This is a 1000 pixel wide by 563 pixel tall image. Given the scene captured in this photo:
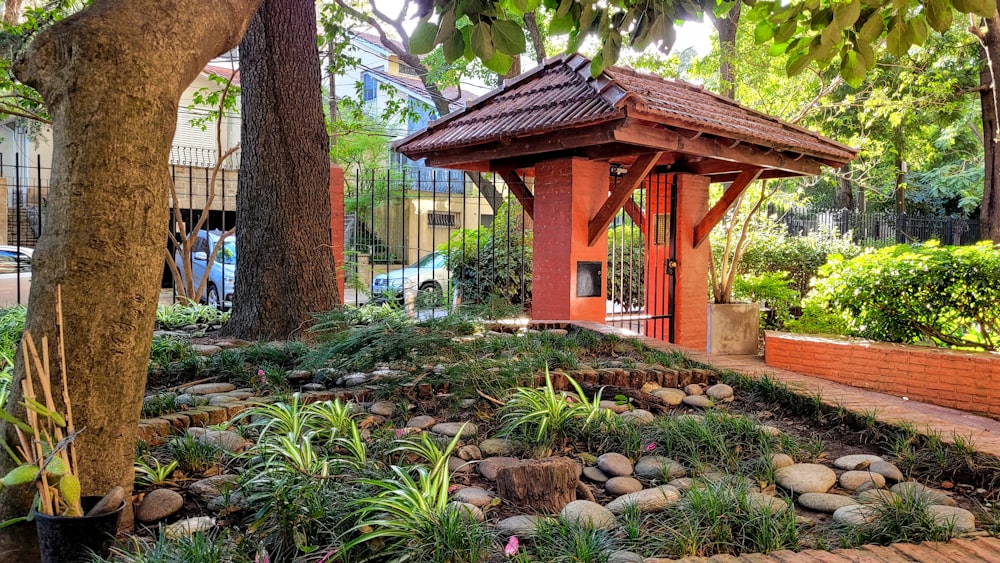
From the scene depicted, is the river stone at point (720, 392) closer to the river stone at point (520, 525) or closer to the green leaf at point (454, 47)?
the river stone at point (520, 525)

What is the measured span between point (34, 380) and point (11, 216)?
64.3 feet

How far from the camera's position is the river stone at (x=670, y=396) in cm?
434

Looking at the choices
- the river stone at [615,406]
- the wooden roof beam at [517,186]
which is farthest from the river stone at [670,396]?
the wooden roof beam at [517,186]

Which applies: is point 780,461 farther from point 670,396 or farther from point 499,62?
point 499,62

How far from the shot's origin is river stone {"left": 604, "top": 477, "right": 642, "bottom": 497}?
9.73ft

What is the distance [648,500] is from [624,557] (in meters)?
0.56

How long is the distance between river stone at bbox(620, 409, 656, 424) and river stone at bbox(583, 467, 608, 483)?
0.62 m

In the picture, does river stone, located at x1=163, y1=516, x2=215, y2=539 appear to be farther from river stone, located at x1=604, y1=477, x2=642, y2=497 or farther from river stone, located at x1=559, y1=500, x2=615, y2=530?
river stone, located at x1=604, y1=477, x2=642, y2=497

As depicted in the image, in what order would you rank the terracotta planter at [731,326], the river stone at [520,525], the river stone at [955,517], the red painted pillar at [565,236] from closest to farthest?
the river stone at [520,525], the river stone at [955,517], the red painted pillar at [565,236], the terracotta planter at [731,326]

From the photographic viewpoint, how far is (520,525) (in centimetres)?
251

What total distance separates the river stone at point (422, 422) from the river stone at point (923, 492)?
6.89ft

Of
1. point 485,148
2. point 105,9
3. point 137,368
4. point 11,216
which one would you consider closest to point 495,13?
point 105,9

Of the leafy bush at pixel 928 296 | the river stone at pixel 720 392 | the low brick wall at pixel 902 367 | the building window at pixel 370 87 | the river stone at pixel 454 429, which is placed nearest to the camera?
the river stone at pixel 454 429

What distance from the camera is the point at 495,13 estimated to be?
3.14 meters
